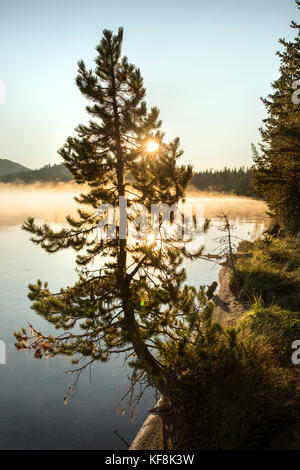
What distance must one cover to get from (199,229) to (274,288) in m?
6.84

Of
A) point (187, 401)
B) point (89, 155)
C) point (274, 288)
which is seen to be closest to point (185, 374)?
point (187, 401)

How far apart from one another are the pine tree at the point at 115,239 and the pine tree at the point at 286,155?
1119 cm

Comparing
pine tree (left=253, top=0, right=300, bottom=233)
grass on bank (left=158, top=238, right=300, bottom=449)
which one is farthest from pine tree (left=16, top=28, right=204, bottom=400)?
pine tree (left=253, top=0, right=300, bottom=233)

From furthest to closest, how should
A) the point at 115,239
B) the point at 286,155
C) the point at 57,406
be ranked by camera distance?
1. the point at 286,155
2. the point at 57,406
3. the point at 115,239

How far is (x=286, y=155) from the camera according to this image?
644 inches

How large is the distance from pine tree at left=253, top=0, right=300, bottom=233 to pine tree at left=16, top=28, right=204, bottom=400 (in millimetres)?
11194

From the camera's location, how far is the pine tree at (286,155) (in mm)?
15148

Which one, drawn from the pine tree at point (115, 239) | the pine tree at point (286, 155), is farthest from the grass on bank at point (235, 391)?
the pine tree at point (286, 155)

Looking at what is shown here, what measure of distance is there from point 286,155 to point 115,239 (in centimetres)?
1364

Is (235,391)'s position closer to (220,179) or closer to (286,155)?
(286,155)

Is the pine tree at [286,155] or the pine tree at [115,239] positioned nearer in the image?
the pine tree at [115,239]

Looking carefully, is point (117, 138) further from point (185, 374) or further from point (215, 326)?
point (185, 374)

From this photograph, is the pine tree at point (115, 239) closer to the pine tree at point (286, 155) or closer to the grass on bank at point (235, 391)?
the grass on bank at point (235, 391)

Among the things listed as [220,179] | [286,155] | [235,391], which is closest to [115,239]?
[235,391]
